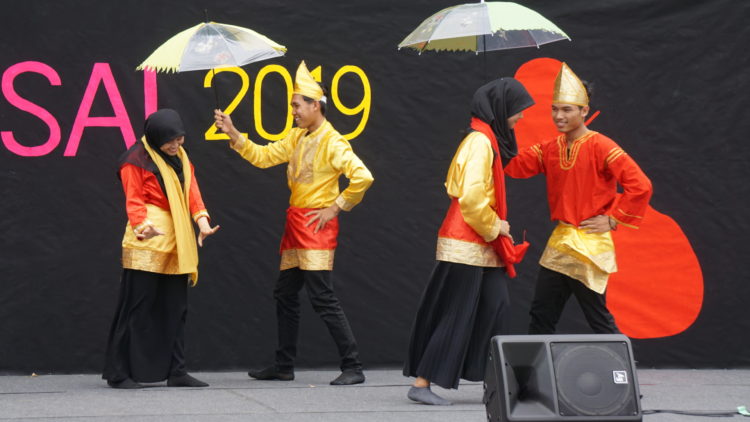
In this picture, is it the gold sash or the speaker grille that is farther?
the gold sash

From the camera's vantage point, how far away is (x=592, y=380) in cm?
456

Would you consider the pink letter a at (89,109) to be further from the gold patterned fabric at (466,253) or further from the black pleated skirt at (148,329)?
the gold patterned fabric at (466,253)

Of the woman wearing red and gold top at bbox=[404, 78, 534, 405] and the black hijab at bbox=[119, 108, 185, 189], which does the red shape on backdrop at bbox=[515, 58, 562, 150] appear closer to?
the woman wearing red and gold top at bbox=[404, 78, 534, 405]

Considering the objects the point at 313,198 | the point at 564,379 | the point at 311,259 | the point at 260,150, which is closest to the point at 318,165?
the point at 313,198

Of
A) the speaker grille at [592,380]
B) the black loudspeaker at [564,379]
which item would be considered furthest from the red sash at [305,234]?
the speaker grille at [592,380]

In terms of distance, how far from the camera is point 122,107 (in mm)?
7016

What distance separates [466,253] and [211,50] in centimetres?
178

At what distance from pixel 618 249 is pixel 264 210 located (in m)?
2.32

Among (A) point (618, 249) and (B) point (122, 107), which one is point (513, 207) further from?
(B) point (122, 107)

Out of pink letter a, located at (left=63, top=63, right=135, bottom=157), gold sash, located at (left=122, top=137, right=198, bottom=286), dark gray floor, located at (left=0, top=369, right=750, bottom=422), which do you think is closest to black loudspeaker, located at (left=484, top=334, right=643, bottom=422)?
dark gray floor, located at (left=0, top=369, right=750, bottom=422)

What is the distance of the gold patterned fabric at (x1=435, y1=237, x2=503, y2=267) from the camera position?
598 cm

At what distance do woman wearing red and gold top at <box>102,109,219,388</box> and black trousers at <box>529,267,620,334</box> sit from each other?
6.13ft

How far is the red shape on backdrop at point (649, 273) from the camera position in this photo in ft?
24.5

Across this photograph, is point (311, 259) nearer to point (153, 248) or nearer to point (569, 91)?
point (153, 248)
